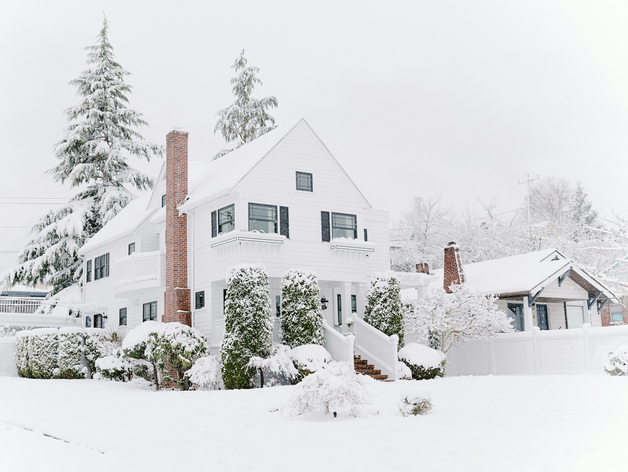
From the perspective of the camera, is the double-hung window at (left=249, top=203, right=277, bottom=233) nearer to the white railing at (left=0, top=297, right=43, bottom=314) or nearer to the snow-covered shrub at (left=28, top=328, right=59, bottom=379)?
the snow-covered shrub at (left=28, top=328, right=59, bottom=379)

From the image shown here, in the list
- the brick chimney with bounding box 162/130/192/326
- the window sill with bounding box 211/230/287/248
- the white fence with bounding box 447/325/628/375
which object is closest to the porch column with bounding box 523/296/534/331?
the white fence with bounding box 447/325/628/375

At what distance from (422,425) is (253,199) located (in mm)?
12879

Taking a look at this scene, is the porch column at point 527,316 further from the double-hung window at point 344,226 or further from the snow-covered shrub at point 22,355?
the snow-covered shrub at point 22,355

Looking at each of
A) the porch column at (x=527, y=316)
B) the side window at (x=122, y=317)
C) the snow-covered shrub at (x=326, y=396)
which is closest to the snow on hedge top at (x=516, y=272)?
the porch column at (x=527, y=316)

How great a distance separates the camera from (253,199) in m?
21.9

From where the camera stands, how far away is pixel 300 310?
65.1 feet

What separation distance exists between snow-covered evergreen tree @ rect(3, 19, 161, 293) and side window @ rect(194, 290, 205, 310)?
13029mm

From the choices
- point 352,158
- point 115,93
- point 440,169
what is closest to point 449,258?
point 440,169

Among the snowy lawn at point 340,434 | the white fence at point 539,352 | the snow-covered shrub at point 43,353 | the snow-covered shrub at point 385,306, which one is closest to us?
the snowy lawn at point 340,434

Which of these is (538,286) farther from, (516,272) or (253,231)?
(253,231)

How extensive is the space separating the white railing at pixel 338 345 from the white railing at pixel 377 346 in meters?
1.33

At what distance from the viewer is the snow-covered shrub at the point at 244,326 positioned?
60.4 ft

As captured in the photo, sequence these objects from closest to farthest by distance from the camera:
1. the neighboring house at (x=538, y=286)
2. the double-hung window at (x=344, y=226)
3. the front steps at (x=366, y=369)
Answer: the front steps at (x=366, y=369)
the double-hung window at (x=344, y=226)
the neighboring house at (x=538, y=286)

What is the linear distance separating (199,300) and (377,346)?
6539 mm
